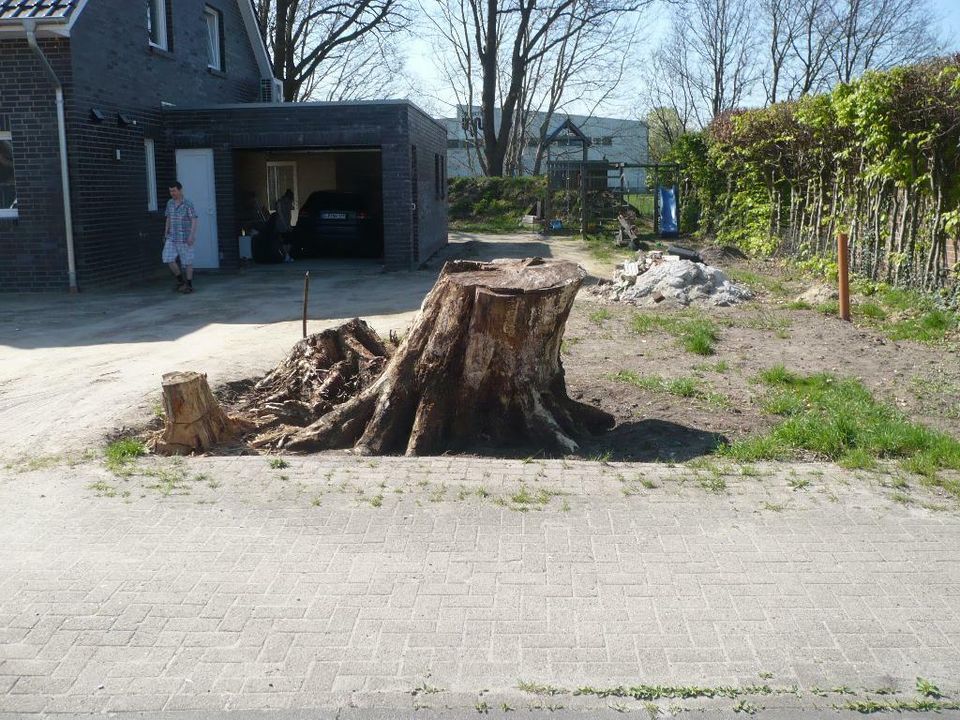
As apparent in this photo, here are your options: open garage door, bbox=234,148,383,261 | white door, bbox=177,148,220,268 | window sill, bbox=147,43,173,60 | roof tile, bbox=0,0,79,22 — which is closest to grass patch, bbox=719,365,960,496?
roof tile, bbox=0,0,79,22

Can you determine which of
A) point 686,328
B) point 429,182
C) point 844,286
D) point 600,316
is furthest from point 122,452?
point 429,182

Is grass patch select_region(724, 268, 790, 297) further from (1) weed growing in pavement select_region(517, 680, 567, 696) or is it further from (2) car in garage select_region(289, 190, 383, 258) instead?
(1) weed growing in pavement select_region(517, 680, 567, 696)

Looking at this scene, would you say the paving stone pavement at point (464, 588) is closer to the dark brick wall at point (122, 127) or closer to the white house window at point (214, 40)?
the dark brick wall at point (122, 127)

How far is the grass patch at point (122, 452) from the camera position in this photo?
679cm

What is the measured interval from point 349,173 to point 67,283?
1446 centimetres

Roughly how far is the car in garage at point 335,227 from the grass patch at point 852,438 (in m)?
16.5

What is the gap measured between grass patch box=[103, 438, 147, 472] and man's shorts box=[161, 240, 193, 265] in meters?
9.96

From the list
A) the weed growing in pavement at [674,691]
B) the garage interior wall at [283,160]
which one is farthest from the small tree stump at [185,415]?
the garage interior wall at [283,160]

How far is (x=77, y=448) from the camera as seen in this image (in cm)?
714

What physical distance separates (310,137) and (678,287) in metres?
8.67

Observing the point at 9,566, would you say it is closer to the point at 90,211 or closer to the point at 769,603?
the point at 769,603

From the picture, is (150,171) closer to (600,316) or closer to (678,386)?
(600,316)

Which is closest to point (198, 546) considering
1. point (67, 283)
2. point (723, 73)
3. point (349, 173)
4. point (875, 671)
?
point (875, 671)

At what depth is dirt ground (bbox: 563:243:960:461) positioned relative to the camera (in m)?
7.83
